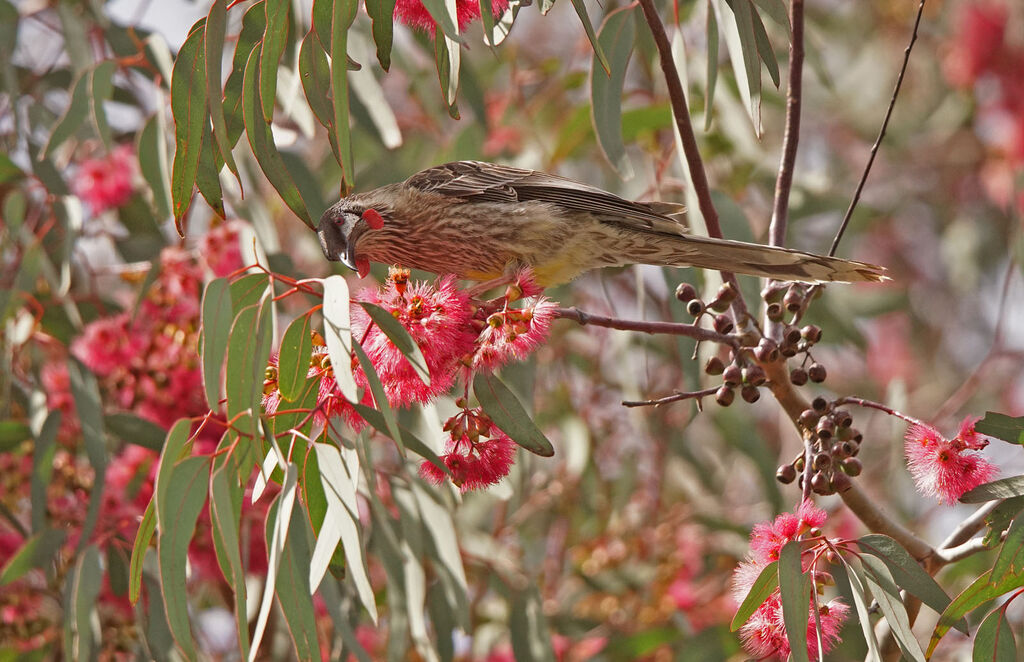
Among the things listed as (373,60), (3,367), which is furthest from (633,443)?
(3,367)

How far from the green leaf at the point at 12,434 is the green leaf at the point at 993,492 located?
6.94 feet

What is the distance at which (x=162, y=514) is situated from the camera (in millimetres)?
1418

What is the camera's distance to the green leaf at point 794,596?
4.47 ft

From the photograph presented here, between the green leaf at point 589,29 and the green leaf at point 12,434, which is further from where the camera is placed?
the green leaf at point 12,434

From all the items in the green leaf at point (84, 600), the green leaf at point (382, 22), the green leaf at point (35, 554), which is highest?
the green leaf at point (382, 22)

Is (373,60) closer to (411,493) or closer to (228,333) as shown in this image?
(411,493)

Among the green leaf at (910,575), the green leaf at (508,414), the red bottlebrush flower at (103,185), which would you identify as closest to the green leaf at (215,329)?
the green leaf at (508,414)

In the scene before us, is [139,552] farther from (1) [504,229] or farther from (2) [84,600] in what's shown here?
(1) [504,229]

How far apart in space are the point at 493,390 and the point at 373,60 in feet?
4.79

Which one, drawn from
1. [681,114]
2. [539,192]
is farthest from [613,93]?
[681,114]

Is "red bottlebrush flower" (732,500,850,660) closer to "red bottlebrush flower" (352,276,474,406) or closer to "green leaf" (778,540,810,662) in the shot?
"green leaf" (778,540,810,662)

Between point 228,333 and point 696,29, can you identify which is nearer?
point 228,333

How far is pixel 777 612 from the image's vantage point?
152 cm

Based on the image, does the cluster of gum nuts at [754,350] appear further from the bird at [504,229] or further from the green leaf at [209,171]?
A: the green leaf at [209,171]
